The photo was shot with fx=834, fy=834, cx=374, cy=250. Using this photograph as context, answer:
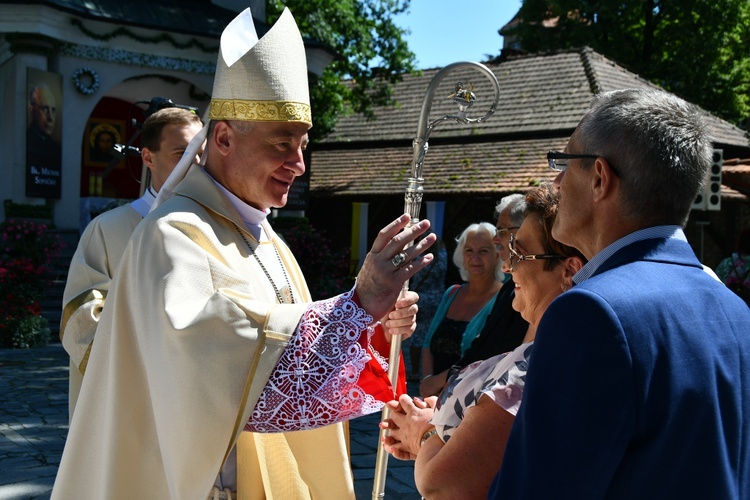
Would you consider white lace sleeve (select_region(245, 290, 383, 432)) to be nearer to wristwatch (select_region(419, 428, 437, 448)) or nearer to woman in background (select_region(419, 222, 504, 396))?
wristwatch (select_region(419, 428, 437, 448))

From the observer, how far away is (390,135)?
22.1 meters

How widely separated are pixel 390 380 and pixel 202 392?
0.58 metres

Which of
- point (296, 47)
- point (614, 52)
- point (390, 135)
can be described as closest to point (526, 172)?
point (390, 135)

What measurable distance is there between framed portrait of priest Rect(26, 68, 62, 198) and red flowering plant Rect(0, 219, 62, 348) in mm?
1048

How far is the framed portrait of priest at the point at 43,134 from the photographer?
1304 cm

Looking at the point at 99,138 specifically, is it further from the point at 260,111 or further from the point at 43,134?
the point at 260,111

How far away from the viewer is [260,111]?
2588 millimetres

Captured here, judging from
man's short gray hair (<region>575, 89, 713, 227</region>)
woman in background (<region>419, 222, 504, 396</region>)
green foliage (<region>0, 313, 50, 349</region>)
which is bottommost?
green foliage (<region>0, 313, 50, 349</region>)

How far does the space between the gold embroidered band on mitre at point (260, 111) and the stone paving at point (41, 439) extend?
10.9 ft

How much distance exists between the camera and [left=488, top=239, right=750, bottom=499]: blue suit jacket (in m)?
1.36

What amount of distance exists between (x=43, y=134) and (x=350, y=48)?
22.7 feet

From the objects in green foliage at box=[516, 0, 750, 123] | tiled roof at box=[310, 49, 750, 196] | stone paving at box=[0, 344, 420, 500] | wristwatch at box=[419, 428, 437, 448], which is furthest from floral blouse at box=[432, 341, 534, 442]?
green foliage at box=[516, 0, 750, 123]

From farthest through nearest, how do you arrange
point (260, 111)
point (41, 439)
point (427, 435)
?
point (41, 439), point (260, 111), point (427, 435)

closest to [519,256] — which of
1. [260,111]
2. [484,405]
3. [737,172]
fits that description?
[484,405]
